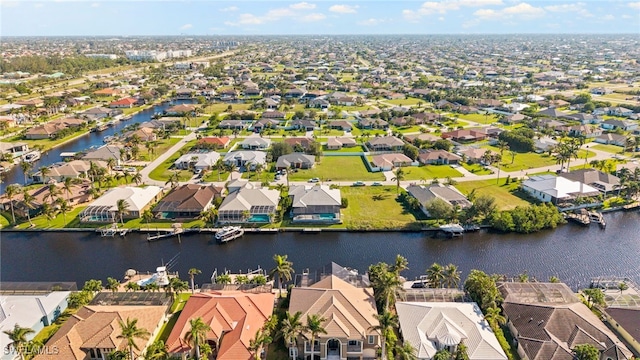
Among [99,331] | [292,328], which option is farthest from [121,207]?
[292,328]

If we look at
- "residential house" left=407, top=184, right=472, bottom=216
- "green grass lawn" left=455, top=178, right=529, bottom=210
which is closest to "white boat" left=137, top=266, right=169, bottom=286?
"residential house" left=407, top=184, right=472, bottom=216

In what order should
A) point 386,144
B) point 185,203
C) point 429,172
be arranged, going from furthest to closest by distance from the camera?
point 386,144
point 429,172
point 185,203

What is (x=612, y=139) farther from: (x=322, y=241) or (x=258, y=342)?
(x=258, y=342)

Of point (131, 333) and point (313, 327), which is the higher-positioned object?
point (313, 327)

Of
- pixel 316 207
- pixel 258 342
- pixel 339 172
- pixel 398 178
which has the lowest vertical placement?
pixel 258 342

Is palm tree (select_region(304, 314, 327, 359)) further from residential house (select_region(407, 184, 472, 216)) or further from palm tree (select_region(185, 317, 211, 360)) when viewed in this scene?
residential house (select_region(407, 184, 472, 216))

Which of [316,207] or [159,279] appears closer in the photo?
[159,279]

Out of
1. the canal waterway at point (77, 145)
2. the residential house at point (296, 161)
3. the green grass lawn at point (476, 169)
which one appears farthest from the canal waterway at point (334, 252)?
the canal waterway at point (77, 145)

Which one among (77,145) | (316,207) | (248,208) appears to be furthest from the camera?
(77,145)
